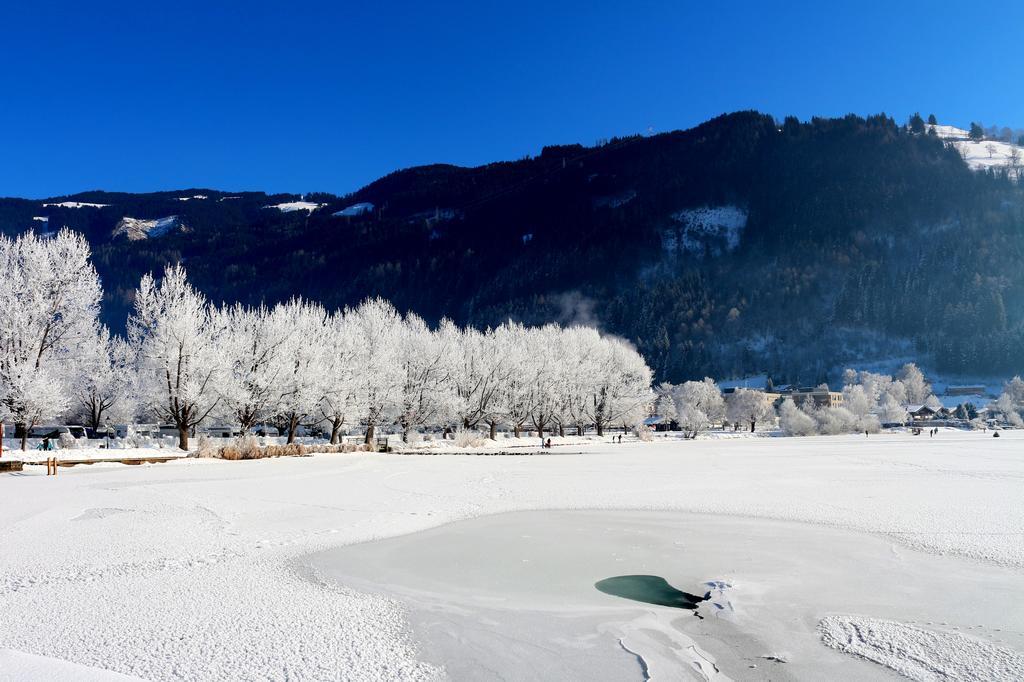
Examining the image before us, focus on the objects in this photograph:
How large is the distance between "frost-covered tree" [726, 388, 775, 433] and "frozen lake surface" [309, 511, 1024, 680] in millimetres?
138573

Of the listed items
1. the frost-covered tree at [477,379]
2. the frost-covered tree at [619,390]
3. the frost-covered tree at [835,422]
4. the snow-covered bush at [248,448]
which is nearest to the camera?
the snow-covered bush at [248,448]

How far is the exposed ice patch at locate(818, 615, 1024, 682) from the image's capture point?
7548mm

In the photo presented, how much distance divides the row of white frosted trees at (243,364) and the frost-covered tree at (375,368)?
0.47ft

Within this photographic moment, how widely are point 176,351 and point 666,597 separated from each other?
42.6 metres

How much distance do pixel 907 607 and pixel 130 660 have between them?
1022cm

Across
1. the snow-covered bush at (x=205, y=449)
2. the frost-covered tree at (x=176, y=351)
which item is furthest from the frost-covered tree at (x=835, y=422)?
the snow-covered bush at (x=205, y=449)

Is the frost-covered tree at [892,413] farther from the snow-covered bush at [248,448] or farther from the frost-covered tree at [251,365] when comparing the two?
the snow-covered bush at [248,448]

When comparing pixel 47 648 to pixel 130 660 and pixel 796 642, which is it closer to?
pixel 130 660

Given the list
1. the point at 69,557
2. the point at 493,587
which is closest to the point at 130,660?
the point at 493,587

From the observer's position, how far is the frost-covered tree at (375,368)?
58.8 metres

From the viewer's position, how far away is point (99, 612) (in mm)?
9195

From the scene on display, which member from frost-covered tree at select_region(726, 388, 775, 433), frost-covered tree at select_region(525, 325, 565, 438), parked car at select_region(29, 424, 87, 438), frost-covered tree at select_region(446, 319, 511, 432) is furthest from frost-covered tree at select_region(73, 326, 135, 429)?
frost-covered tree at select_region(726, 388, 775, 433)

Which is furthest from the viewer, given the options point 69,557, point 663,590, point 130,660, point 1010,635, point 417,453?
point 417,453

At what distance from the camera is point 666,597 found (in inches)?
422
